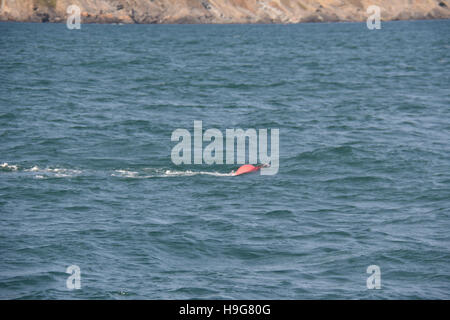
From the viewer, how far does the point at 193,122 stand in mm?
37719

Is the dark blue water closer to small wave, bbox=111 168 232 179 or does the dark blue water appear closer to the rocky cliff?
small wave, bbox=111 168 232 179

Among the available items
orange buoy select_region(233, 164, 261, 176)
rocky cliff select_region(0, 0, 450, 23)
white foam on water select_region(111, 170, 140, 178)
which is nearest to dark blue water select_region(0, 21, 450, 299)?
white foam on water select_region(111, 170, 140, 178)

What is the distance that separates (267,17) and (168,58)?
94837 millimetres

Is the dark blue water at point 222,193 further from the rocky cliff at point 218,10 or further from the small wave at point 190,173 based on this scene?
the rocky cliff at point 218,10

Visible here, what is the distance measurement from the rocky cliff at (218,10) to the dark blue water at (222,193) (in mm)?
99781

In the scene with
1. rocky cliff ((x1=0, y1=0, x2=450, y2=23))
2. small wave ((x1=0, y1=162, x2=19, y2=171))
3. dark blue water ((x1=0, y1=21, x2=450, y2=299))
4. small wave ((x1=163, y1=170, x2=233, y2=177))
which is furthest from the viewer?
rocky cliff ((x1=0, y1=0, x2=450, y2=23))

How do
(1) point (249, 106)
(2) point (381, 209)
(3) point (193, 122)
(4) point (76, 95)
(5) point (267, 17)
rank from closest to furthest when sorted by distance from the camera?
(2) point (381, 209), (3) point (193, 122), (1) point (249, 106), (4) point (76, 95), (5) point (267, 17)

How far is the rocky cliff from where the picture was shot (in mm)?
148500

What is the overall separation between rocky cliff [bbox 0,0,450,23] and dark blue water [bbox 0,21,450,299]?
9978cm

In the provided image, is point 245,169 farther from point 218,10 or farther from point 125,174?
point 218,10

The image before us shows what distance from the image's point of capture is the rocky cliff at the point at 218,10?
148 meters

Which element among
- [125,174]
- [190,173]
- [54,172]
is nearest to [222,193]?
[190,173]

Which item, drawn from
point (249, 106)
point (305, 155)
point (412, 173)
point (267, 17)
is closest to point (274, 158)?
point (305, 155)
